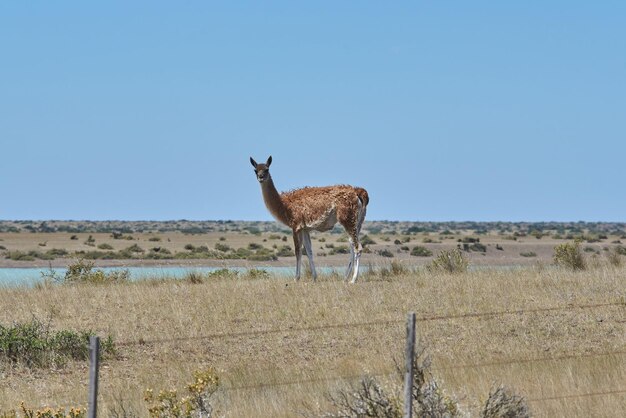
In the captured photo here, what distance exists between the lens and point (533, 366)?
14055 mm

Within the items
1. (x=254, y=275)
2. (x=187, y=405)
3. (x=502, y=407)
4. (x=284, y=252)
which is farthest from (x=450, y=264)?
(x=284, y=252)

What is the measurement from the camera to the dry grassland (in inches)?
500

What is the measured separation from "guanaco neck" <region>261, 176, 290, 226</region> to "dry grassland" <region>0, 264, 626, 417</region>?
1.76 metres

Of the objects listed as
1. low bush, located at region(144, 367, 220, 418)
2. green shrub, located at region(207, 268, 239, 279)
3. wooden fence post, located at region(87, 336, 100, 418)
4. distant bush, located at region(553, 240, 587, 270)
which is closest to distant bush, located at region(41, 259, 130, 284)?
green shrub, located at region(207, 268, 239, 279)

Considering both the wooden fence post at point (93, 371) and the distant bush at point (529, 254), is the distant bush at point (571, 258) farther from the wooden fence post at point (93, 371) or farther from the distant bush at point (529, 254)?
the distant bush at point (529, 254)

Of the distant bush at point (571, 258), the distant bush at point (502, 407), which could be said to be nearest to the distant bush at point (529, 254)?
the distant bush at point (571, 258)

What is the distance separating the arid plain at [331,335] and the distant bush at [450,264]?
0.66 metres

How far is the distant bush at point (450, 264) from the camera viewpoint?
25859mm

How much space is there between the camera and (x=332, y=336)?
17.2m

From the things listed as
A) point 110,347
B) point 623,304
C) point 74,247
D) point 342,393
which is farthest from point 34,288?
point 74,247

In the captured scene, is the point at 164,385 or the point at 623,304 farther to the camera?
the point at 623,304

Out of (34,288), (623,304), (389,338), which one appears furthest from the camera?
(34,288)

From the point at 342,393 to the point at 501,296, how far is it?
10.6m

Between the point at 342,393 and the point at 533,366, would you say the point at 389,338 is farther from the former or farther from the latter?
the point at 342,393
